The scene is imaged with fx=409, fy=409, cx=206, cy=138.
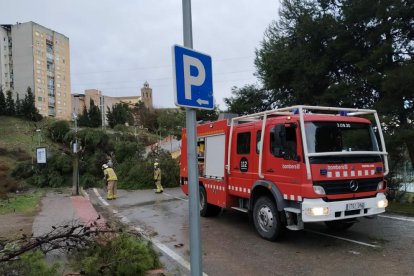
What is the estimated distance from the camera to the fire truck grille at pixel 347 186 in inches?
292

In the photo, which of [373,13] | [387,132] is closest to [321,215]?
[387,132]

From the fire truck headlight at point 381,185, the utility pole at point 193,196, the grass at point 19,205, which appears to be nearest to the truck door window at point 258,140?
the fire truck headlight at point 381,185

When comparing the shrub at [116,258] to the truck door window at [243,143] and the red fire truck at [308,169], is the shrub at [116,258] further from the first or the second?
the truck door window at [243,143]

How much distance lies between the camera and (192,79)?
3.86 m

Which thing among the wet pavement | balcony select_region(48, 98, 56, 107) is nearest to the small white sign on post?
the wet pavement

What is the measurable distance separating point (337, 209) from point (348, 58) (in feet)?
32.1

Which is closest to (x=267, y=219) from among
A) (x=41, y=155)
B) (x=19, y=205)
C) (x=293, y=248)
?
(x=293, y=248)

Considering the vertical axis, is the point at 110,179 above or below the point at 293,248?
above

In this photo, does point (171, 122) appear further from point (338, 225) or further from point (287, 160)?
point (287, 160)

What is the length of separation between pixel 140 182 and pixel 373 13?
46.7 ft

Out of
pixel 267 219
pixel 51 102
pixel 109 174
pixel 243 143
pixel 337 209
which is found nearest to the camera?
pixel 337 209

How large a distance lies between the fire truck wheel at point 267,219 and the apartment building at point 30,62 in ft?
300

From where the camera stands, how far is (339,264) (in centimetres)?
662

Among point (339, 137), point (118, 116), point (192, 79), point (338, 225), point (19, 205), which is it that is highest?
point (118, 116)
